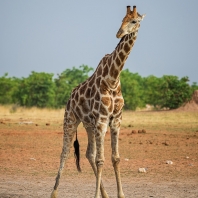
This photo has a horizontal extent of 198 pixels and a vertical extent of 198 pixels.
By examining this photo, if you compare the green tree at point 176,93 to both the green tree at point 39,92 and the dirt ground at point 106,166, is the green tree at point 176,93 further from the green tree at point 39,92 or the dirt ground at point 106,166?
the dirt ground at point 106,166

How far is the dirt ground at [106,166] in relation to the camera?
9.01 m

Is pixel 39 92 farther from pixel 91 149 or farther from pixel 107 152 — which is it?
pixel 91 149

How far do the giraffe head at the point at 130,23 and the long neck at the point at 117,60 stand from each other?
284 mm

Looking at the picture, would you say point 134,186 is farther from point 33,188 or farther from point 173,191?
point 33,188

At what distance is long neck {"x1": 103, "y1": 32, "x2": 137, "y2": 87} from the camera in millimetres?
7651

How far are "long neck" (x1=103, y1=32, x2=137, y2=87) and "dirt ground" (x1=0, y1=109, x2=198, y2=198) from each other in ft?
6.37

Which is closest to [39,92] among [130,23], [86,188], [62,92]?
[62,92]

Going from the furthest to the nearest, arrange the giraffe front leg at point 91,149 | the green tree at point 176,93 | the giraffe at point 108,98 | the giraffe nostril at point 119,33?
the green tree at point 176,93
the giraffe front leg at point 91,149
the giraffe at point 108,98
the giraffe nostril at point 119,33

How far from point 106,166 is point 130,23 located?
5254 millimetres

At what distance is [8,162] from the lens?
1241 centimetres

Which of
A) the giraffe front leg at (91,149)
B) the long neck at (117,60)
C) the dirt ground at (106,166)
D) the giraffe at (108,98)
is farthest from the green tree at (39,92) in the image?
the long neck at (117,60)

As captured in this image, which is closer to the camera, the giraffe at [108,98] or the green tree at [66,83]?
the giraffe at [108,98]

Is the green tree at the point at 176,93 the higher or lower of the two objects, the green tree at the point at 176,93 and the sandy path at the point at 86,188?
the higher

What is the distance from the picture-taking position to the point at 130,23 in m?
7.31
